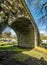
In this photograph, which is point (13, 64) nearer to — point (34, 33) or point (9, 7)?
point (9, 7)

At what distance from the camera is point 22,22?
87.1 ft

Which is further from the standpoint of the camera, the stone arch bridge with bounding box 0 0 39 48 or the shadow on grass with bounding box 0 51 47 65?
the shadow on grass with bounding box 0 51 47 65

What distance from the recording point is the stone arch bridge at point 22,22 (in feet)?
51.0

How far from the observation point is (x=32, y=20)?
25.6 m

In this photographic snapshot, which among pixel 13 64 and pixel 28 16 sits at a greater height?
pixel 28 16

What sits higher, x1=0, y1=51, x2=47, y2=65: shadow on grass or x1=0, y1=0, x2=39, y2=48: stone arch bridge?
x1=0, y1=0, x2=39, y2=48: stone arch bridge

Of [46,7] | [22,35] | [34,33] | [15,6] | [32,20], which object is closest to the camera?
[46,7]

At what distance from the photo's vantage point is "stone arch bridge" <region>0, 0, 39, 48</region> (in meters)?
15.5

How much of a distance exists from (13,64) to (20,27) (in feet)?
46.7

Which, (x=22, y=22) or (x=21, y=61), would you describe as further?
(x=22, y=22)

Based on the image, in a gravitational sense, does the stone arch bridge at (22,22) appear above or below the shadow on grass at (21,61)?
above

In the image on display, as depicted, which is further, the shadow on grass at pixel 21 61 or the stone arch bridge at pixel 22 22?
the shadow on grass at pixel 21 61

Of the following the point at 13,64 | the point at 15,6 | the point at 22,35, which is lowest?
the point at 13,64

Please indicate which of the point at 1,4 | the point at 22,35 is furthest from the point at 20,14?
the point at 22,35
